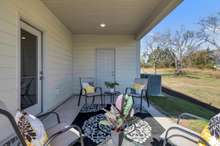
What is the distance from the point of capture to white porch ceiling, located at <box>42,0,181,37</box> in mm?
4183

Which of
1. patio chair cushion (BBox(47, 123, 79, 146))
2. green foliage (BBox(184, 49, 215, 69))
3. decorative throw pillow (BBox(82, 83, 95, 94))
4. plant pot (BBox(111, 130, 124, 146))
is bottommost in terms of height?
patio chair cushion (BBox(47, 123, 79, 146))

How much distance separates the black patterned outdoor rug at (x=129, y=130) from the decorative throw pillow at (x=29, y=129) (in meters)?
1.17

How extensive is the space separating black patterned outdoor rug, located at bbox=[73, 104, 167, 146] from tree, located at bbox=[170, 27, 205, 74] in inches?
421

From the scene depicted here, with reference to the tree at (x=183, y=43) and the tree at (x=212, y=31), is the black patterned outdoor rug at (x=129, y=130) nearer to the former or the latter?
the tree at (x=212, y=31)

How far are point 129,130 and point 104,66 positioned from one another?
477cm

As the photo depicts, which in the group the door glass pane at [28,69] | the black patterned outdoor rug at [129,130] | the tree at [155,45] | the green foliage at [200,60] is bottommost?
the black patterned outdoor rug at [129,130]

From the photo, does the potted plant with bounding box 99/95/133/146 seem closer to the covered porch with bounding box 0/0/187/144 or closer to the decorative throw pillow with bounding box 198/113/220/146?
the decorative throw pillow with bounding box 198/113/220/146

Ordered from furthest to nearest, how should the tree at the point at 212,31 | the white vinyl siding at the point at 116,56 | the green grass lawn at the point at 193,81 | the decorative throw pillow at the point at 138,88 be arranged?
the tree at the point at 212,31 < the green grass lawn at the point at 193,81 < the white vinyl siding at the point at 116,56 < the decorative throw pillow at the point at 138,88

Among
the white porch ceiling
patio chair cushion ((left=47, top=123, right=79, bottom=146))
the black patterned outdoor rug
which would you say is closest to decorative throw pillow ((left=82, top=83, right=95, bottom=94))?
the black patterned outdoor rug

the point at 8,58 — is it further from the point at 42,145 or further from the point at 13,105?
the point at 42,145

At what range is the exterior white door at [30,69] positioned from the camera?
3513 millimetres

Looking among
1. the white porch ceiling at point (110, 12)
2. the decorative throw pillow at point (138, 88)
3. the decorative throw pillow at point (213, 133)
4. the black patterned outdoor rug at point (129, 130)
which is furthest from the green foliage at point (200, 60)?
the decorative throw pillow at point (213, 133)

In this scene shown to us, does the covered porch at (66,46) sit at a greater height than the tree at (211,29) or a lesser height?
lesser

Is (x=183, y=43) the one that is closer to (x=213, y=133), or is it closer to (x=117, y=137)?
(x=213, y=133)
